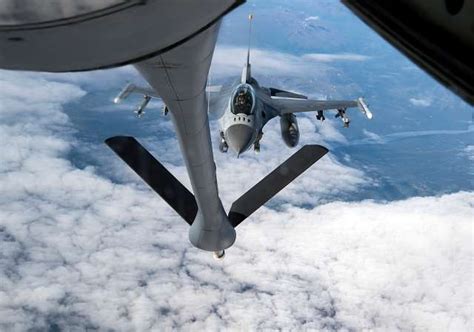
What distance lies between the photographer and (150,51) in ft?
6.78

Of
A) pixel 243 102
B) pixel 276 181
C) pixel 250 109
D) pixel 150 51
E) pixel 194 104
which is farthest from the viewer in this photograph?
pixel 243 102

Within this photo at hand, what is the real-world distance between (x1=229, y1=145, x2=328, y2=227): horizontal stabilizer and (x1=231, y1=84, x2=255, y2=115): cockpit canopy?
9402 mm

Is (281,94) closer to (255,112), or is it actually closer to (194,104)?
(255,112)

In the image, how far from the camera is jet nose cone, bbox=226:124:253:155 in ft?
59.2

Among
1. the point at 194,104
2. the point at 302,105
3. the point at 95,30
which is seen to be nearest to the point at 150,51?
the point at 95,30

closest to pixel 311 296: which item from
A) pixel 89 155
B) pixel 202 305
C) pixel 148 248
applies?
pixel 202 305

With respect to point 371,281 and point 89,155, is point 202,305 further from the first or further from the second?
point 89,155

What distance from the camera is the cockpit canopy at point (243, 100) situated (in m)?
18.3

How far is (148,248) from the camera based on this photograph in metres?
74.7

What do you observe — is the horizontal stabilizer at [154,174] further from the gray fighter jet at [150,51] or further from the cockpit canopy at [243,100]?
the cockpit canopy at [243,100]

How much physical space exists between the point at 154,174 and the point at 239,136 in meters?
9.89

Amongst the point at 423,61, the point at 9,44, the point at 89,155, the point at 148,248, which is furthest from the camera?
the point at 89,155

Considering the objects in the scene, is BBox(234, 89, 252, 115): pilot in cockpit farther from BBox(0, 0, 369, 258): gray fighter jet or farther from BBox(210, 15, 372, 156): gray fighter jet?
BBox(0, 0, 369, 258): gray fighter jet

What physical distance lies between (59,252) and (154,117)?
57.0 meters
